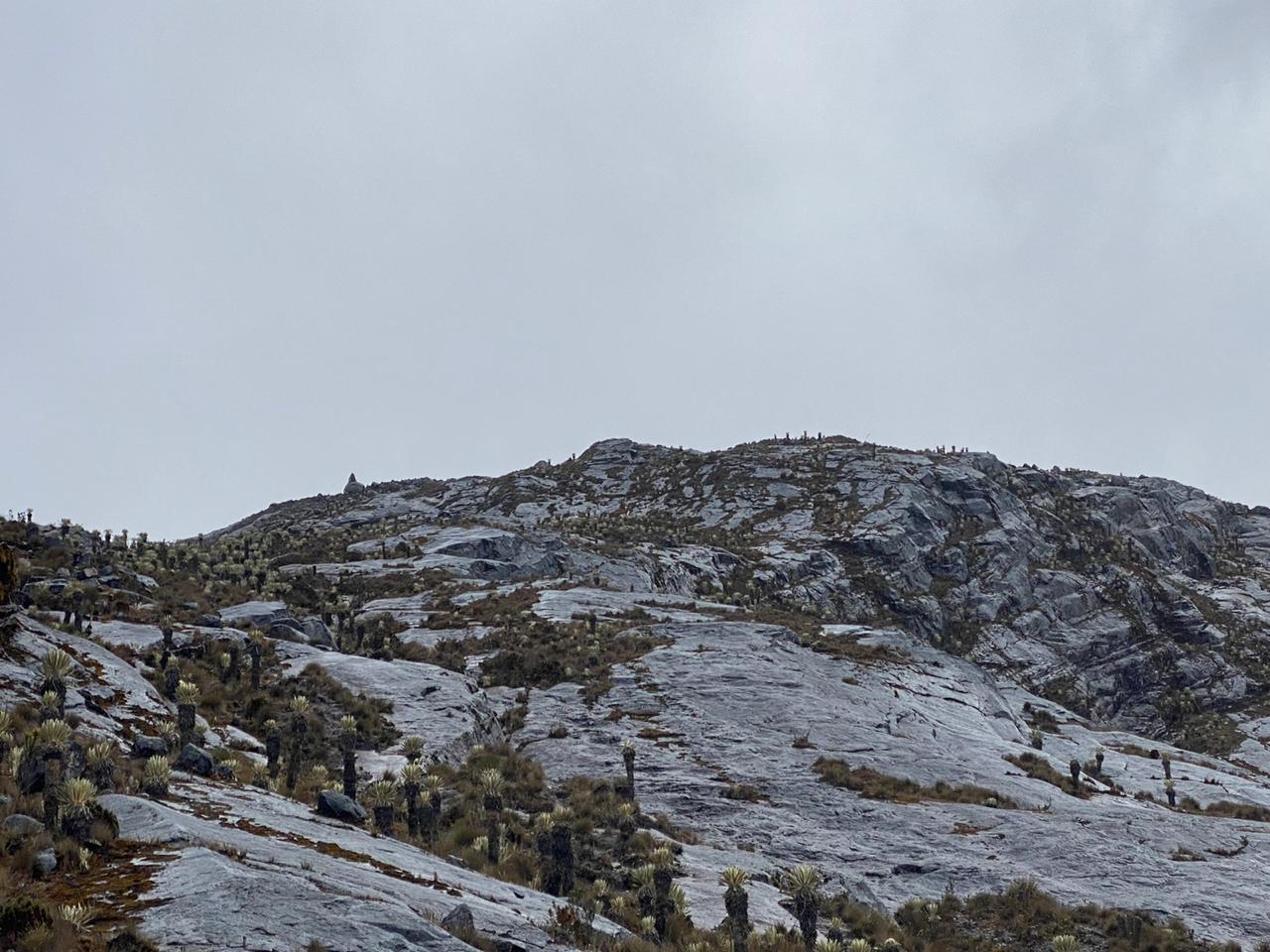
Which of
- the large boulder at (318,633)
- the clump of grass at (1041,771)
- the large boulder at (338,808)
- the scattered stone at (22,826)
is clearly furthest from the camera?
the large boulder at (318,633)

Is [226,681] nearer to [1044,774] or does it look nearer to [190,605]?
[190,605]

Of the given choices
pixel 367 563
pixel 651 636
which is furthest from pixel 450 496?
pixel 651 636

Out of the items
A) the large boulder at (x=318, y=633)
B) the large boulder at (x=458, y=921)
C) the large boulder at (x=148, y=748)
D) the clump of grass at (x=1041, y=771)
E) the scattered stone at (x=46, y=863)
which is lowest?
the large boulder at (x=458, y=921)

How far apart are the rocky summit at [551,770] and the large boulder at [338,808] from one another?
124 mm

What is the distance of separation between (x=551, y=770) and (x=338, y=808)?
11.9 metres

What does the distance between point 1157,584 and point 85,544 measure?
95.8 meters

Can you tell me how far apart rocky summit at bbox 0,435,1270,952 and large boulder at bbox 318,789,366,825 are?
0.12 meters

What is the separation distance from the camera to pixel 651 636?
4303cm

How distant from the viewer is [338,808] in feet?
55.2

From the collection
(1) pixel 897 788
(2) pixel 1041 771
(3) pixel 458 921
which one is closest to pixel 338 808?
(3) pixel 458 921

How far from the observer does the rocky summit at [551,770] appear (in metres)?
12.0

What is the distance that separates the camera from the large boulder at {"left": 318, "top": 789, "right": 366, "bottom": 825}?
1672 cm

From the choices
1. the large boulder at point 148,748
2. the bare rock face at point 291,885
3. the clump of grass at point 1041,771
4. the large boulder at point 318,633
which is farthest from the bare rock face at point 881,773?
the large boulder at point 148,748

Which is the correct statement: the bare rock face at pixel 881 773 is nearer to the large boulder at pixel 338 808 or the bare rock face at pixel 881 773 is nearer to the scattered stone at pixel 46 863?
the large boulder at pixel 338 808
